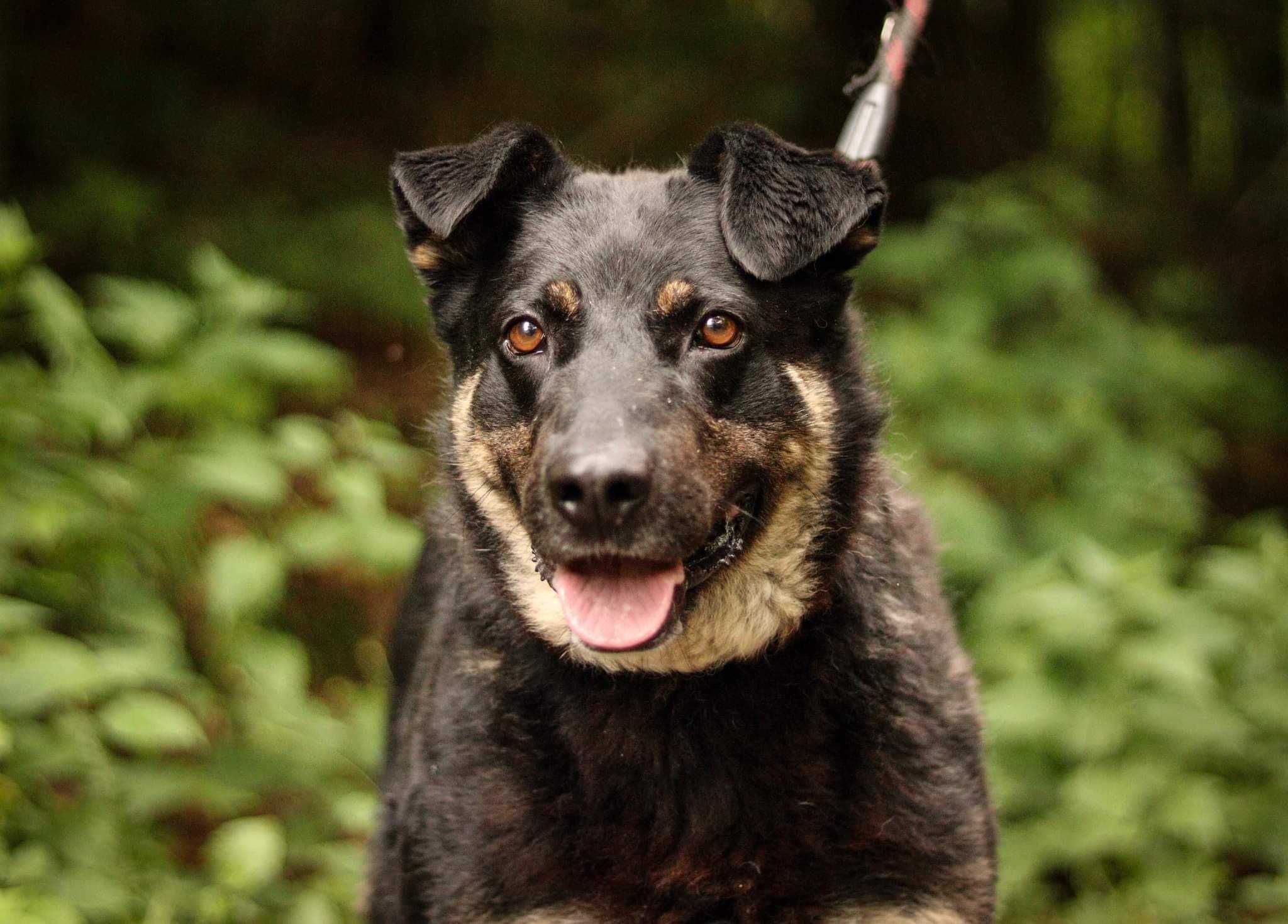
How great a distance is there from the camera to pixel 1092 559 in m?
5.21

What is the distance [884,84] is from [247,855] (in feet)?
9.97

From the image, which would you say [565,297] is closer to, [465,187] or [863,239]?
[465,187]

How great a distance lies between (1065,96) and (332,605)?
10904mm

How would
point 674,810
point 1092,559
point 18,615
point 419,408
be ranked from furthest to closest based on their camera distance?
point 419,408 < point 1092,559 < point 18,615 < point 674,810

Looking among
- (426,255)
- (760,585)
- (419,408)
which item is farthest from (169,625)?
(419,408)

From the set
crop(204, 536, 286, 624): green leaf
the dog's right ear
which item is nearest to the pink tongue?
the dog's right ear

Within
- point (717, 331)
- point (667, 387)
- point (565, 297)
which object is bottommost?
point (667, 387)

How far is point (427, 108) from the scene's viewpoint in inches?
440

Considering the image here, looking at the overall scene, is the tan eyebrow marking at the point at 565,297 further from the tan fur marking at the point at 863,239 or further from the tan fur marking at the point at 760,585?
the tan fur marking at the point at 863,239

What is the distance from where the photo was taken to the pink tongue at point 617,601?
2.93 metres

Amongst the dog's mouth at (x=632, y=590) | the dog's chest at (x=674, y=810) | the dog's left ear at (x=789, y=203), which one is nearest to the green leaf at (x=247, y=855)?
the dog's chest at (x=674, y=810)

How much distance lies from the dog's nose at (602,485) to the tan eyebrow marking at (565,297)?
490mm

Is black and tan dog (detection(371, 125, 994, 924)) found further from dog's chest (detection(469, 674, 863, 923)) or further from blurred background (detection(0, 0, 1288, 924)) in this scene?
blurred background (detection(0, 0, 1288, 924))

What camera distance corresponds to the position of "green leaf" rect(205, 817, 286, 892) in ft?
13.9
